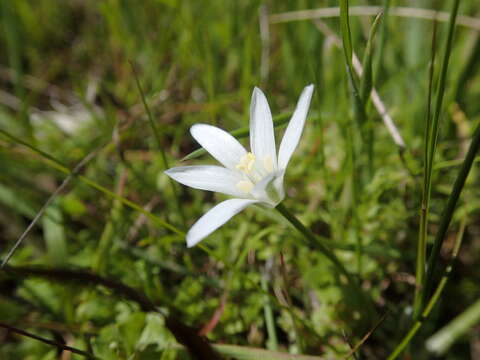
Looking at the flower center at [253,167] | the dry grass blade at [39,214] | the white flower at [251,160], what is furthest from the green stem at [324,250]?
the dry grass blade at [39,214]

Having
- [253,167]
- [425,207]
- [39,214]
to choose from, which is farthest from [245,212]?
[425,207]

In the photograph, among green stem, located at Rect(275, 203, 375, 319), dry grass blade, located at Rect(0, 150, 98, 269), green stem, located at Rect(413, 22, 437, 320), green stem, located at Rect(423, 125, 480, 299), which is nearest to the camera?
green stem, located at Rect(423, 125, 480, 299)

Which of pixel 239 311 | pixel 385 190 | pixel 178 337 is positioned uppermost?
pixel 385 190

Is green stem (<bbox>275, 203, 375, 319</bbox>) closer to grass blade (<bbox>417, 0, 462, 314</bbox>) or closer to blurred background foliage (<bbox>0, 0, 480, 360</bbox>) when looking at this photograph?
blurred background foliage (<bbox>0, 0, 480, 360</bbox>)

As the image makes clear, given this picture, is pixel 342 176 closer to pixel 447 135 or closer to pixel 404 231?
pixel 404 231

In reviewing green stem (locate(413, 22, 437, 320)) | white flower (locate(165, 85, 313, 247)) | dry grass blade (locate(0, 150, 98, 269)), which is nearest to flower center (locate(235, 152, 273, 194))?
white flower (locate(165, 85, 313, 247))

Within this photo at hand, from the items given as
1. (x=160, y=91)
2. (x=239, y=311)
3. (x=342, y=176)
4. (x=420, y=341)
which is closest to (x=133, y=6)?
(x=160, y=91)
